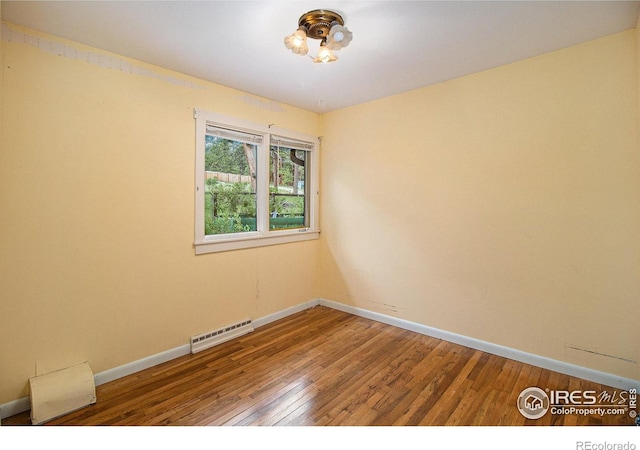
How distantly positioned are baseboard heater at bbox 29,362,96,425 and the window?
119cm

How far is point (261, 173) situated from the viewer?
3256mm

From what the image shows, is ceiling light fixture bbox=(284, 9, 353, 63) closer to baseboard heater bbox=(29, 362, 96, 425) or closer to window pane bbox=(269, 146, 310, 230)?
window pane bbox=(269, 146, 310, 230)

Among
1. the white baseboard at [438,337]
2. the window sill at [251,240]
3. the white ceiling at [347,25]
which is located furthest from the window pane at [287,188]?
the white baseboard at [438,337]

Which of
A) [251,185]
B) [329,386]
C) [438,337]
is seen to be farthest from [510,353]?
[251,185]

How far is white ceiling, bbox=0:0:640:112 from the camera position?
1.72 meters

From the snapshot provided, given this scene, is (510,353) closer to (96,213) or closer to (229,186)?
(229,186)

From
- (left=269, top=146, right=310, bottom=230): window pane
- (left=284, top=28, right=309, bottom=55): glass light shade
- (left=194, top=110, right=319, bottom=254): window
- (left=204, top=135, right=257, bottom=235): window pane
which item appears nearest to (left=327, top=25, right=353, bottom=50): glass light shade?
(left=284, top=28, right=309, bottom=55): glass light shade

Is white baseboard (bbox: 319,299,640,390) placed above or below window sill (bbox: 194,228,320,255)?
below

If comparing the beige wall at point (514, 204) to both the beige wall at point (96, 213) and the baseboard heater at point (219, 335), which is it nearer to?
the baseboard heater at point (219, 335)

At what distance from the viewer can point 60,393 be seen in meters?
1.86

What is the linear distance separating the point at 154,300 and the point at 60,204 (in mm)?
961

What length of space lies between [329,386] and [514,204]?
2.05m

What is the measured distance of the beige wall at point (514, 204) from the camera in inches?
82.5
